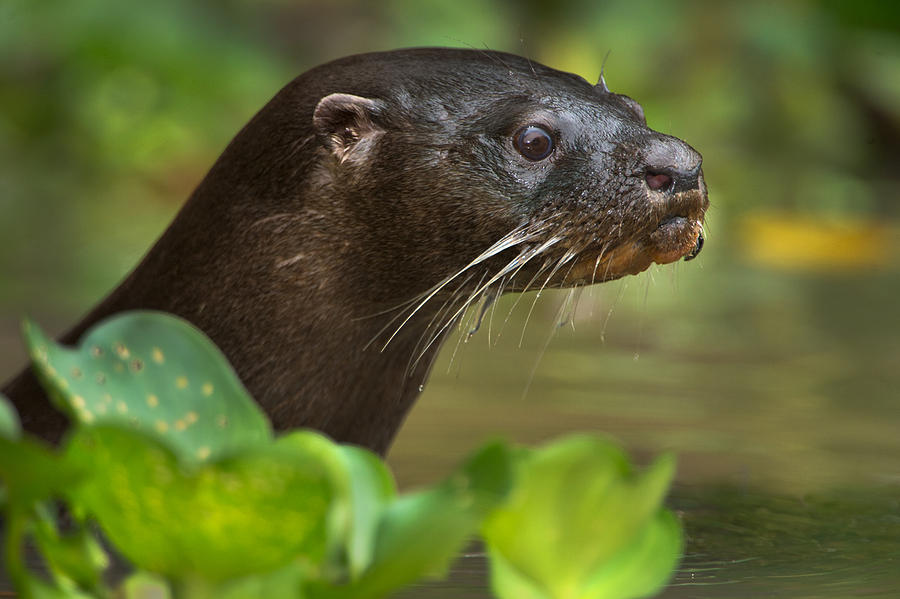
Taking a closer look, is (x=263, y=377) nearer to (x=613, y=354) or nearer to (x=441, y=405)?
(x=441, y=405)

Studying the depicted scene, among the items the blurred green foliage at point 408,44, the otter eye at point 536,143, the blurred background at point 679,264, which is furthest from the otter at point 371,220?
the blurred green foliage at point 408,44

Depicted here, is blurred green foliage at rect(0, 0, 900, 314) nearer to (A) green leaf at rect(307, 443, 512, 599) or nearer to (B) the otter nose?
(B) the otter nose

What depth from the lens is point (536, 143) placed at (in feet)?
8.75

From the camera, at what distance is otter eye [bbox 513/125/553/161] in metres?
2.67

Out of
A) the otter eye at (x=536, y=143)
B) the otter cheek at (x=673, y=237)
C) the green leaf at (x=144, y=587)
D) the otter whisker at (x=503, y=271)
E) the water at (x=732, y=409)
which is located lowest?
the green leaf at (x=144, y=587)

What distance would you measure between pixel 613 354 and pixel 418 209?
Result: 219 cm

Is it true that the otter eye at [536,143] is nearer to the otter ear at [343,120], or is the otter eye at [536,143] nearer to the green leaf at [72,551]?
the otter ear at [343,120]

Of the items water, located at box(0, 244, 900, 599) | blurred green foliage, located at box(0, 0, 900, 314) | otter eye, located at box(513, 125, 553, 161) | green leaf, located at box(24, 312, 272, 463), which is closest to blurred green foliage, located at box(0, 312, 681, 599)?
green leaf, located at box(24, 312, 272, 463)

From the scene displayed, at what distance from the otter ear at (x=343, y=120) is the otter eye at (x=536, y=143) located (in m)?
0.24

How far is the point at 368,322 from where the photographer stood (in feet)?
8.94

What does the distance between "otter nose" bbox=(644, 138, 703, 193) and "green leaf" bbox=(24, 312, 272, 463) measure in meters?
1.11

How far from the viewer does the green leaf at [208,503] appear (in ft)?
4.75

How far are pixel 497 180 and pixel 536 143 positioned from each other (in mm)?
82

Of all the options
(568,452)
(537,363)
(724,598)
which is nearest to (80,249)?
(537,363)
